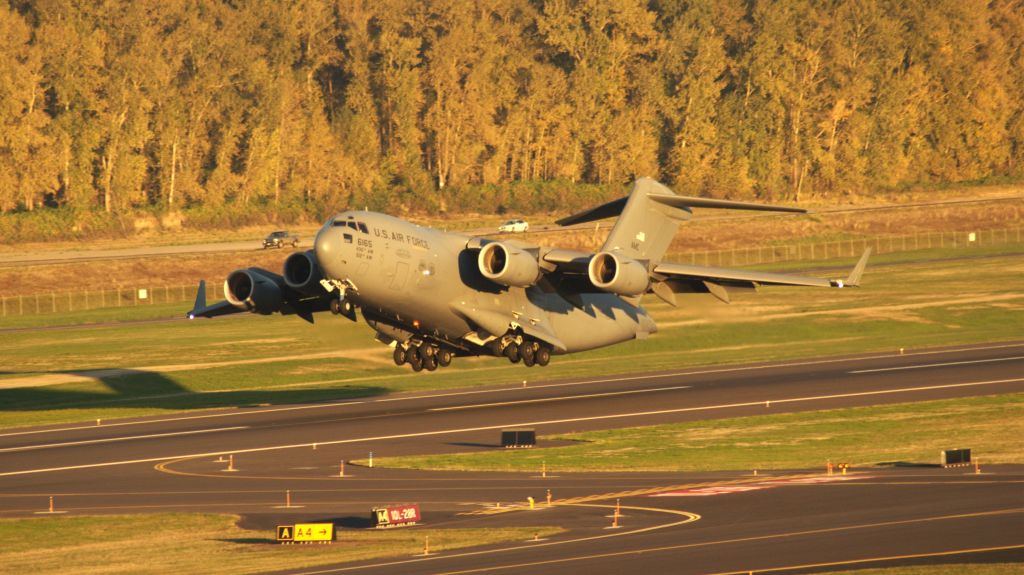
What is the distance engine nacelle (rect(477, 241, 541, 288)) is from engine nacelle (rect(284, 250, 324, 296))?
518 centimetres

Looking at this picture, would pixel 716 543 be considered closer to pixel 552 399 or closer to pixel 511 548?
pixel 511 548

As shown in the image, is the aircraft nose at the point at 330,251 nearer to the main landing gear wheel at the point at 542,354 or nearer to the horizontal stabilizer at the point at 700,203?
the main landing gear wheel at the point at 542,354

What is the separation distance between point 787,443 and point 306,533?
1930 cm

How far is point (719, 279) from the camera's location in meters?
49.2

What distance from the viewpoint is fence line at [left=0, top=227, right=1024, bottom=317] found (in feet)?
304

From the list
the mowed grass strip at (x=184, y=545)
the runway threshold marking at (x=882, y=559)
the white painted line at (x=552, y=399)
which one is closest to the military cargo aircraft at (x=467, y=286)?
the white painted line at (x=552, y=399)

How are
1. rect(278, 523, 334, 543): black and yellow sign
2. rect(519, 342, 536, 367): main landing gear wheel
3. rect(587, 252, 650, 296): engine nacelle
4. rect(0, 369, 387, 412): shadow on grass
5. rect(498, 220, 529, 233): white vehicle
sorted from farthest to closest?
rect(498, 220, 529, 233): white vehicle, rect(0, 369, 387, 412): shadow on grass, rect(519, 342, 536, 367): main landing gear wheel, rect(587, 252, 650, 296): engine nacelle, rect(278, 523, 334, 543): black and yellow sign

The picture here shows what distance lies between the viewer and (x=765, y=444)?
48719 mm

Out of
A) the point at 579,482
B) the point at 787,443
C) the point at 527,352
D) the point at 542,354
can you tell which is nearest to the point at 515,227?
the point at 542,354

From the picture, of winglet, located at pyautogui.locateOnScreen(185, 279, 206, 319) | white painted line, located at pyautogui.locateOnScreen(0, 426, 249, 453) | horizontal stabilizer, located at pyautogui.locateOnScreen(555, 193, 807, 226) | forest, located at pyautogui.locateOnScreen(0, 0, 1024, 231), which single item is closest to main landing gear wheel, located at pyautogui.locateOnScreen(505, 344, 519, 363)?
horizontal stabilizer, located at pyautogui.locateOnScreen(555, 193, 807, 226)

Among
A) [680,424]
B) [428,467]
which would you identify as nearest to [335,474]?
[428,467]

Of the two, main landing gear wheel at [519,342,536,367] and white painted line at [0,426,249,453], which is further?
white painted line at [0,426,249,453]

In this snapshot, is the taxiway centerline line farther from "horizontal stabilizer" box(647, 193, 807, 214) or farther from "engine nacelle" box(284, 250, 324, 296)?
"engine nacelle" box(284, 250, 324, 296)

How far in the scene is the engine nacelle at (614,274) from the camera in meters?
46.1
